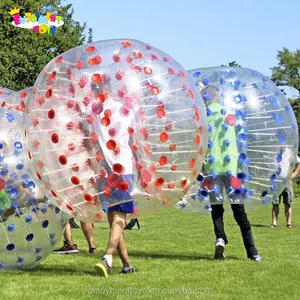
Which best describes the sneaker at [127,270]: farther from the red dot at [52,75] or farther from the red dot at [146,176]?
the red dot at [52,75]

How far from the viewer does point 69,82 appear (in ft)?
19.8

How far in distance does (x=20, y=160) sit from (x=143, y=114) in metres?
1.41

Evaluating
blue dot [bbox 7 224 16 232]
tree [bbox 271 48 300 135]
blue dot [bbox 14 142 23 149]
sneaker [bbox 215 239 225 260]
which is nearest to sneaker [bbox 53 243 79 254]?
sneaker [bbox 215 239 225 260]

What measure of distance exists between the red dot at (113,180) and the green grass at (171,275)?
82 cm

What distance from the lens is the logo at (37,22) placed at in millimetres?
26791

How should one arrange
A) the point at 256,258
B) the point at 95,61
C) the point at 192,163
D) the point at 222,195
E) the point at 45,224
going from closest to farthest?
1. the point at 95,61
2. the point at 192,163
3. the point at 45,224
4. the point at 222,195
5. the point at 256,258

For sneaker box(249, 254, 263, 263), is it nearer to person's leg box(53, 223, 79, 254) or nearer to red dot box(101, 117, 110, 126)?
person's leg box(53, 223, 79, 254)

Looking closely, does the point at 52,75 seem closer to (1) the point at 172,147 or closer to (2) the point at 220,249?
(1) the point at 172,147

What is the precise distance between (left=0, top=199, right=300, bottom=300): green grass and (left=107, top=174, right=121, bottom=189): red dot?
32.4 inches

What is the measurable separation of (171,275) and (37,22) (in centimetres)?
2220

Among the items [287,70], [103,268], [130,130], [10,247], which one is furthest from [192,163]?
[287,70]

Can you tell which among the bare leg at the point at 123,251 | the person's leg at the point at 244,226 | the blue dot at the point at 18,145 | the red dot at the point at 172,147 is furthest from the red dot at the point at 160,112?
the person's leg at the point at 244,226

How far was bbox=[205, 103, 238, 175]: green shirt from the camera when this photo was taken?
23.9 feet

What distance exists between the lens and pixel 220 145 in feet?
23.9
